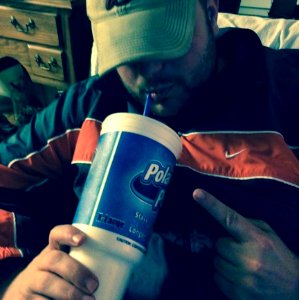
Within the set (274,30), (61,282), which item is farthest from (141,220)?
(274,30)

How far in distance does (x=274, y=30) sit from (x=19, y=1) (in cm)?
107

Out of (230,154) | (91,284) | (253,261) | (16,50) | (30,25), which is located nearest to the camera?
(91,284)

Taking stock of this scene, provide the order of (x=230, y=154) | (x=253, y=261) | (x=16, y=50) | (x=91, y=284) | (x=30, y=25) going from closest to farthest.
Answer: (x=91, y=284) → (x=253, y=261) → (x=230, y=154) → (x=30, y=25) → (x=16, y=50)

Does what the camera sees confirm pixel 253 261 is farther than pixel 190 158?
No

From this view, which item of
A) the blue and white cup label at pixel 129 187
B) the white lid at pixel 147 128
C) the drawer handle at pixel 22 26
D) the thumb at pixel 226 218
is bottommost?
the drawer handle at pixel 22 26

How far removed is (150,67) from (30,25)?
113 centimetres

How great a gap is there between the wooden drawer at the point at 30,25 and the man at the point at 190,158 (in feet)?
2.42

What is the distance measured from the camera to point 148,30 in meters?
0.59

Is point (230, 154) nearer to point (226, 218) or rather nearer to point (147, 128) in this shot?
point (226, 218)

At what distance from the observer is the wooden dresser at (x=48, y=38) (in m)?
1.45

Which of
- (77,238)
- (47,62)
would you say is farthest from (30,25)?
(77,238)

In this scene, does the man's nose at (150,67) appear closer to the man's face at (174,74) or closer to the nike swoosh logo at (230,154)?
the man's face at (174,74)

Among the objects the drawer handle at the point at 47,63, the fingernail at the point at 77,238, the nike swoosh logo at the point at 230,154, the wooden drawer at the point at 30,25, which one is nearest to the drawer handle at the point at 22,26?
the wooden drawer at the point at 30,25

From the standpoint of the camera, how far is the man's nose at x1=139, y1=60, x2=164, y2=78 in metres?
0.60
